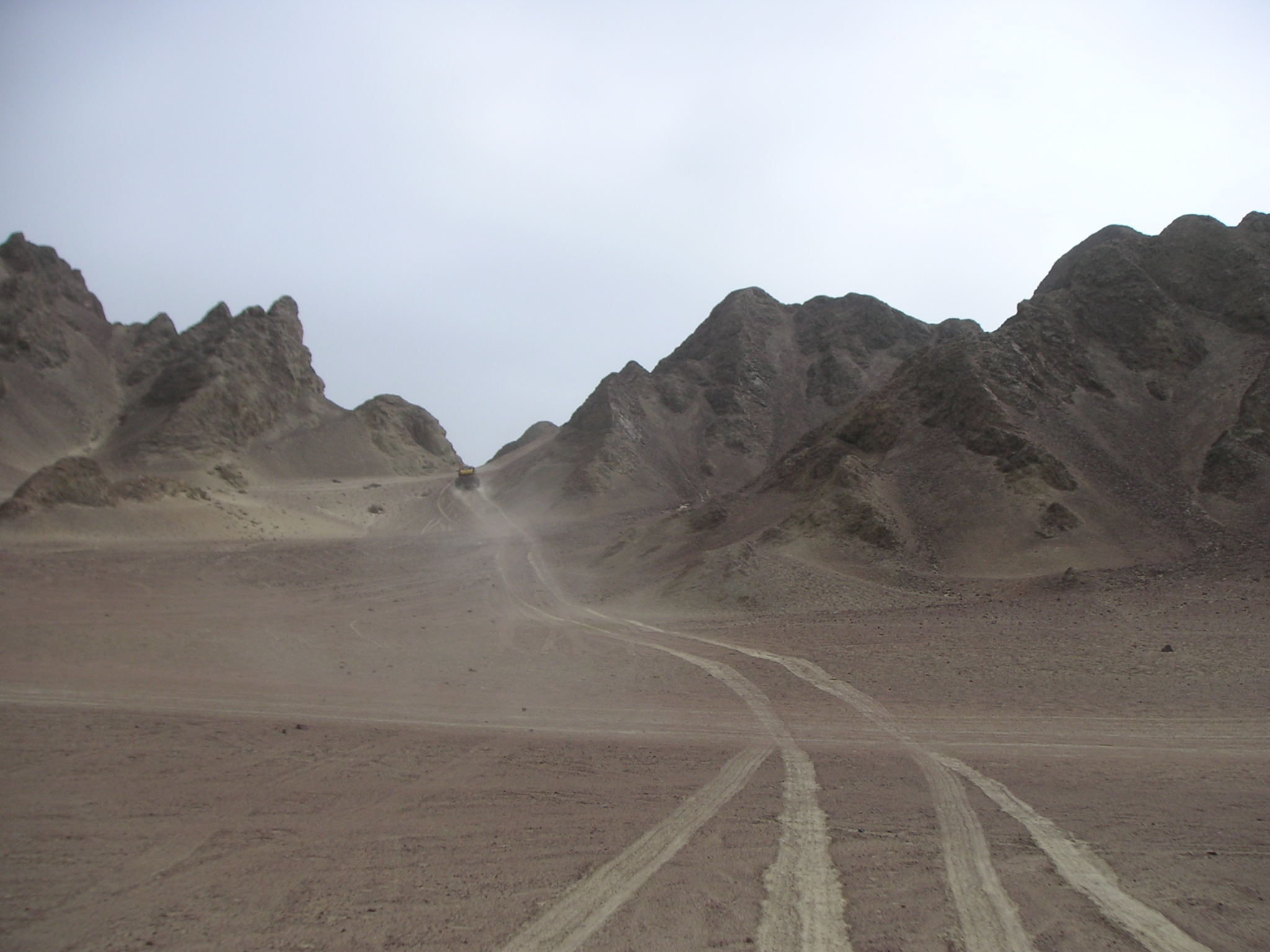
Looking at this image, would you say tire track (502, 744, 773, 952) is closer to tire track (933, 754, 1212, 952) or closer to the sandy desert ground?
the sandy desert ground

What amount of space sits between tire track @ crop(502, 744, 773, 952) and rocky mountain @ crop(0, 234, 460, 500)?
59.6 m

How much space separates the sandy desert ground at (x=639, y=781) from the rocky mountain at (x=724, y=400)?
36.7 metres

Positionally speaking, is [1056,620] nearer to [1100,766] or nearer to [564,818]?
[1100,766]

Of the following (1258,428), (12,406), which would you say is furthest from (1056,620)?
(12,406)

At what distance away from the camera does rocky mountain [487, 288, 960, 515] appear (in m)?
55.8

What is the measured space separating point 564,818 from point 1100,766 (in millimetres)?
6373

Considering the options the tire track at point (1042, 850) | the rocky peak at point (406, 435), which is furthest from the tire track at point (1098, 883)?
the rocky peak at point (406, 435)

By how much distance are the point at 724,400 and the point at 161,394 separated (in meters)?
52.8

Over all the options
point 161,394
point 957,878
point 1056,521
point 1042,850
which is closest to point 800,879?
point 957,878

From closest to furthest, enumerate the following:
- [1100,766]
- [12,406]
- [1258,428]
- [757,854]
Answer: [757,854] → [1100,766] → [1258,428] → [12,406]

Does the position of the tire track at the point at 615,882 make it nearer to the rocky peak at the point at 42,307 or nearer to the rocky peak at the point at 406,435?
the rocky peak at the point at 406,435

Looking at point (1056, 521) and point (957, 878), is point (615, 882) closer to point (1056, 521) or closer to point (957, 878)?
point (957, 878)

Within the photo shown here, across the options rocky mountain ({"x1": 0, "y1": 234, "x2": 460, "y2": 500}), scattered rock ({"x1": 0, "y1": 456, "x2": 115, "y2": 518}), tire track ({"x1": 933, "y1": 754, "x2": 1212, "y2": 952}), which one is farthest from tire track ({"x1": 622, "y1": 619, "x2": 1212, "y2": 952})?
rocky mountain ({"x1": 0, "y1": 234, "x2": 460, "y2": 500})

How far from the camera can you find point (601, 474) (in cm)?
5322
